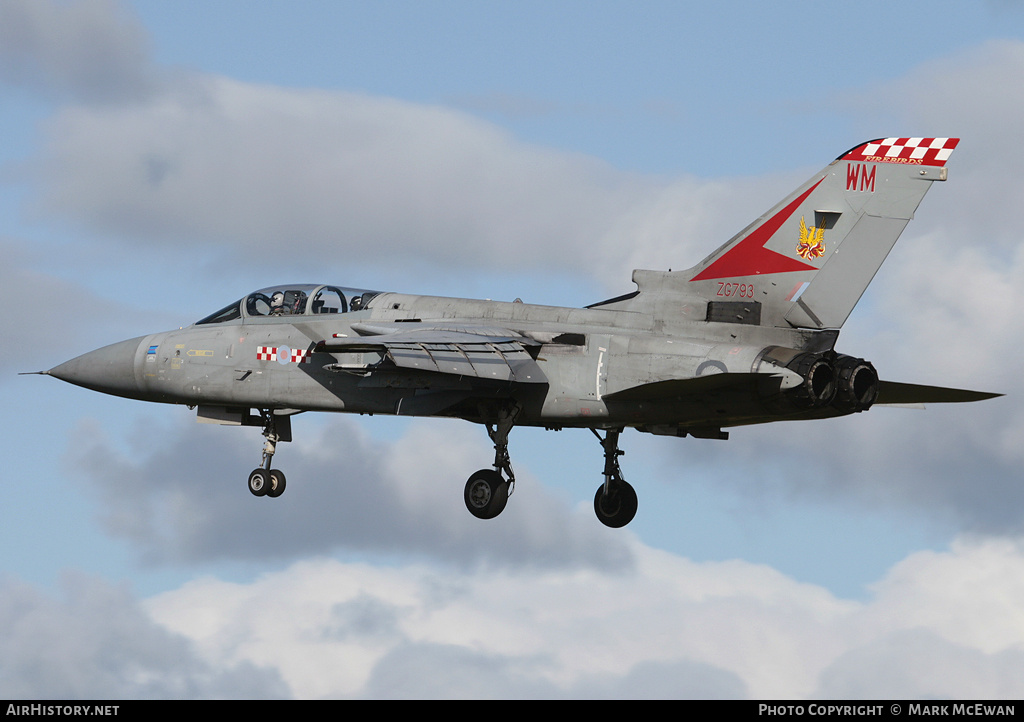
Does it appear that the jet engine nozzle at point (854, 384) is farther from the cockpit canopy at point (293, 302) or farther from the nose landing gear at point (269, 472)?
the nose landing gear at point (269, 472)

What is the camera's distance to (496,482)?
23.5 meters

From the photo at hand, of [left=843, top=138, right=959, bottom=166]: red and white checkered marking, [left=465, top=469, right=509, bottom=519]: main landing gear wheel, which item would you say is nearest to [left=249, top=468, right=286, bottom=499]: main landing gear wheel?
[left=465, top=469, right=509, bottom=519]: main landing gear wheel

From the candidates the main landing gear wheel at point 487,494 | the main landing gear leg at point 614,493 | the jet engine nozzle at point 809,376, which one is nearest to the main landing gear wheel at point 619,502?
the main landing gear leg at point 614,493

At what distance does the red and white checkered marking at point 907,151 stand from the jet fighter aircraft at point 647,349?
0.07 ft

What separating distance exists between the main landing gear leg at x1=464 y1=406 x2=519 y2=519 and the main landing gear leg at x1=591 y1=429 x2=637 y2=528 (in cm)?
222

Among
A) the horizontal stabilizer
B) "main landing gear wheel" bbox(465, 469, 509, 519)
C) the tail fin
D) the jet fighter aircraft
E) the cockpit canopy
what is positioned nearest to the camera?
the jet fighter aircraft

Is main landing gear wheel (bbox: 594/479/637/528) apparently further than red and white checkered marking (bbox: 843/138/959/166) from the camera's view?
Yes

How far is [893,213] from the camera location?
2175 cm

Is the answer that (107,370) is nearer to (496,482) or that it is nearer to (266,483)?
(266,483)

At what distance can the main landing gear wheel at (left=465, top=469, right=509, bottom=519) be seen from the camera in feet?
77.0

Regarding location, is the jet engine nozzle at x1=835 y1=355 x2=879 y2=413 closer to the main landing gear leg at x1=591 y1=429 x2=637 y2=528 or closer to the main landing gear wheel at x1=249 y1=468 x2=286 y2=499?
the main landing gear leg at x1=591 y1=429 x2=637 y2=528

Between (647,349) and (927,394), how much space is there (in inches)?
180
